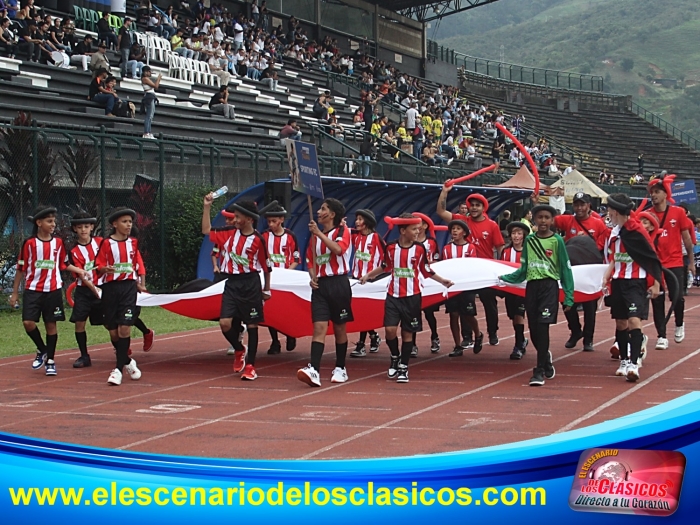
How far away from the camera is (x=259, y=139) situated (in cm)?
2897

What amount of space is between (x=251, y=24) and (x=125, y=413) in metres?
30.8

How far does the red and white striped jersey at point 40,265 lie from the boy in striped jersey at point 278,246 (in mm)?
3031

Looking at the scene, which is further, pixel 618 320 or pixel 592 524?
pixel 618 320

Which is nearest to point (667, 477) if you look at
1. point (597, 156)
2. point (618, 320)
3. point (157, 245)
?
point (618, 320)

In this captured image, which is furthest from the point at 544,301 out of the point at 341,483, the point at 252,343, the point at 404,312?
the point at 341,483

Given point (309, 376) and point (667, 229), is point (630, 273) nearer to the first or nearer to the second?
point (667, 229)

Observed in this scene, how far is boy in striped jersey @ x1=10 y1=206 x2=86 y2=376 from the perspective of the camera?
38.8 feet

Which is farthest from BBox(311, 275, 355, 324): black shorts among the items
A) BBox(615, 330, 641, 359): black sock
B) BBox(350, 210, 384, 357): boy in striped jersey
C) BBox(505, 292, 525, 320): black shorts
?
BBox(615, 330, 641, 359): black sock

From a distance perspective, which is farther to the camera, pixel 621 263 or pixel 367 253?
pixel 367 253

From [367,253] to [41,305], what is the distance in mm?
4055

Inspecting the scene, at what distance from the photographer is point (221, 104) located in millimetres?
28938

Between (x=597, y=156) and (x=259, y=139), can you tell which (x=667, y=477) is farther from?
(x=597, y=156)

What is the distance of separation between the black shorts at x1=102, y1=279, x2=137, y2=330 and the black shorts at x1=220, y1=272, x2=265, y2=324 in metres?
1.01

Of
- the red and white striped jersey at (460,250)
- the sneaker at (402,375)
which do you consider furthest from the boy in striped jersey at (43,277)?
the red and white striped jersey at (460,250)
